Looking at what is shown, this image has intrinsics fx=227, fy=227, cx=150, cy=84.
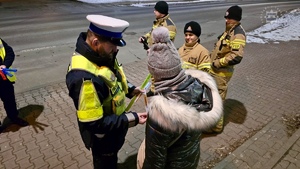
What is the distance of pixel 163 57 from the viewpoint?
174 centimetres

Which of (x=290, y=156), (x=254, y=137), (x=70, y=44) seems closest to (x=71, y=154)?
(x=254, y=137)

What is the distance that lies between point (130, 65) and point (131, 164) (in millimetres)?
4404

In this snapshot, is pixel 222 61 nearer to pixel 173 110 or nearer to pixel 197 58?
pixel 197 58

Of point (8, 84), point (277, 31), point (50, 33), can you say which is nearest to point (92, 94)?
point (8, 84)

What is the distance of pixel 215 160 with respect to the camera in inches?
146

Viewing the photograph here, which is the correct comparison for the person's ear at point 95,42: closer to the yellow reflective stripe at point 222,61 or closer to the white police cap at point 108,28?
the white police cap at point 108,28

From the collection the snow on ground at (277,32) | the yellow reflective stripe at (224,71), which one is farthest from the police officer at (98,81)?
the snow on ground at (277,32)

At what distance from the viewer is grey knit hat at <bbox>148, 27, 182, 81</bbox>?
174 centimetres

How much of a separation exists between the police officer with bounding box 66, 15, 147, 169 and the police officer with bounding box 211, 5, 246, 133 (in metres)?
2.25

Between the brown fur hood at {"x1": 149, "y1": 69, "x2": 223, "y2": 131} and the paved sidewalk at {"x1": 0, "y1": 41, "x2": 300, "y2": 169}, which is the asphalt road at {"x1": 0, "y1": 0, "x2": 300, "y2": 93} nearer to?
the paved sidewalk at {"x1": 0, "y1": 41, "x2": 300, "y2": 169}

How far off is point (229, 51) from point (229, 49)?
35 millimetres

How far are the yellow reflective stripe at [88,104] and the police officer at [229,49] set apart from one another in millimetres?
2565

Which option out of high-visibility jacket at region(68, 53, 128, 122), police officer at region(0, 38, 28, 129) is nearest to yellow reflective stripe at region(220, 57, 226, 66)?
high-visibility jacket at region(68, 53, 128, 122)

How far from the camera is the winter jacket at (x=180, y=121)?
175 cm
